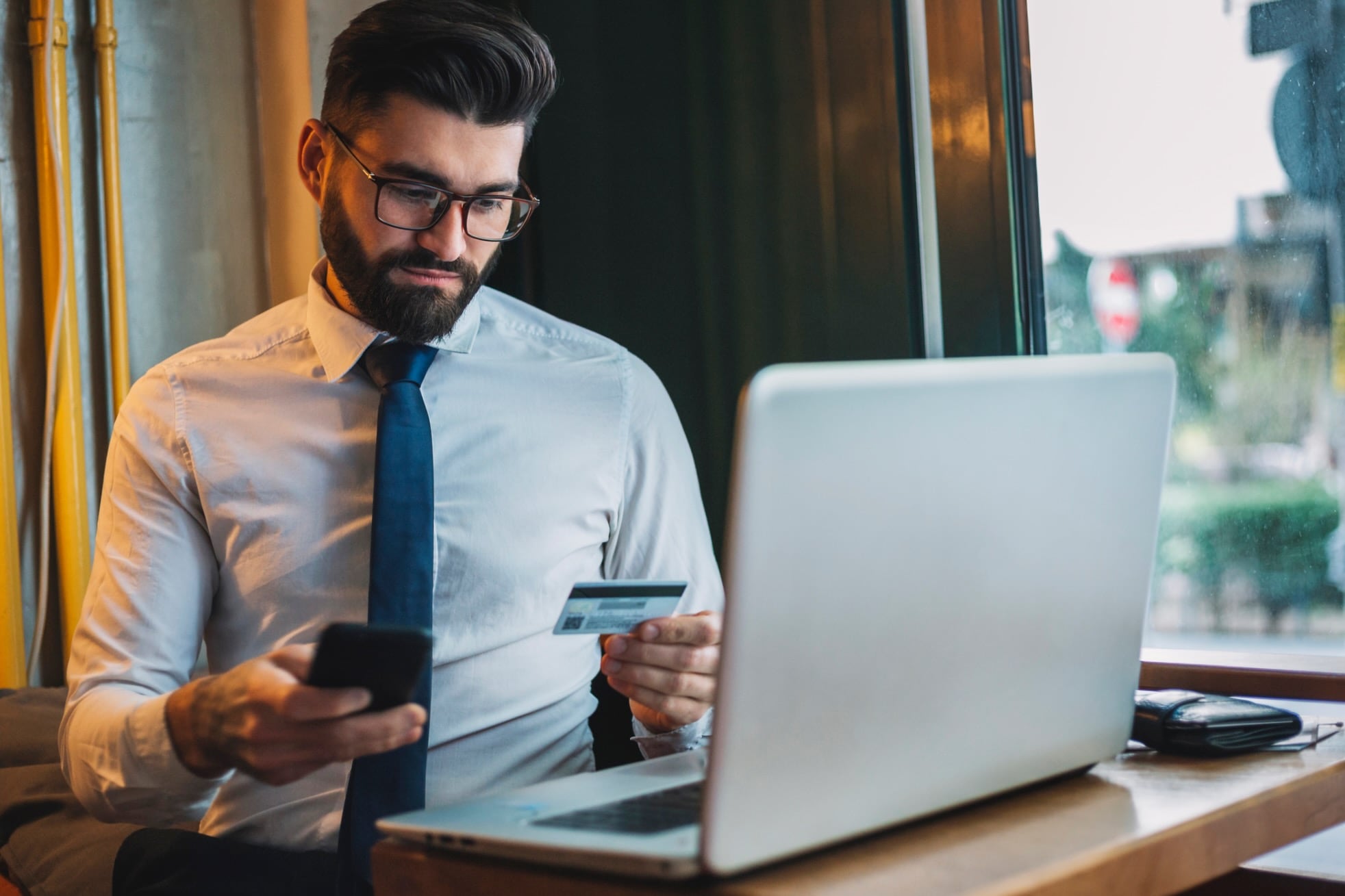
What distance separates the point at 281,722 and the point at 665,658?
328 millimetres

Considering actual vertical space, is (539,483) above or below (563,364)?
below

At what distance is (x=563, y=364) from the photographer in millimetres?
1513

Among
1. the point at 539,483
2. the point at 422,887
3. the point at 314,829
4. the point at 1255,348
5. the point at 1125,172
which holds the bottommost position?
the point at 314,829

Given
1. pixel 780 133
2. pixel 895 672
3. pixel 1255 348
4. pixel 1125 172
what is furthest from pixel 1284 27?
pixel 895 672

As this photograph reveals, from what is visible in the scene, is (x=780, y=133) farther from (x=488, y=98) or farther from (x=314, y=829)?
(x=314, y=829)

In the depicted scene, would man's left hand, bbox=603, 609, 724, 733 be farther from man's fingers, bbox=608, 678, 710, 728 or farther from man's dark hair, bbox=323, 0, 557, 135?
man's dark hair, bbox=323, 0, 557, 135

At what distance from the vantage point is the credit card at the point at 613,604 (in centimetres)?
87

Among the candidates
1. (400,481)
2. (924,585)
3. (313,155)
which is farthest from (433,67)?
(924,585)

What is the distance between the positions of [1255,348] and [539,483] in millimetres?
954

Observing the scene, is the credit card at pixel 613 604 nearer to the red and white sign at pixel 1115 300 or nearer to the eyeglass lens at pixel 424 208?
the eyeglass lens at pixel 424 208

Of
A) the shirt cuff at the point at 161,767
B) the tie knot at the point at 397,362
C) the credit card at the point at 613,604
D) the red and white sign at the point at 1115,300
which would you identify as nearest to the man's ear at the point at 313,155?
the tie knot at the point at 397,362

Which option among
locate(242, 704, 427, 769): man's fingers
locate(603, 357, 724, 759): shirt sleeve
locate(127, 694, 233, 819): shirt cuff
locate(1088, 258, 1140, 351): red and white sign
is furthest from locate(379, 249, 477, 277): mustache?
locate(1088, 258, 1140, 351): red and white sign

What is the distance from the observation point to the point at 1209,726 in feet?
3.02

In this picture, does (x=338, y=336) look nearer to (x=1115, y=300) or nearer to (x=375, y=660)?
(x=375, y=660)
